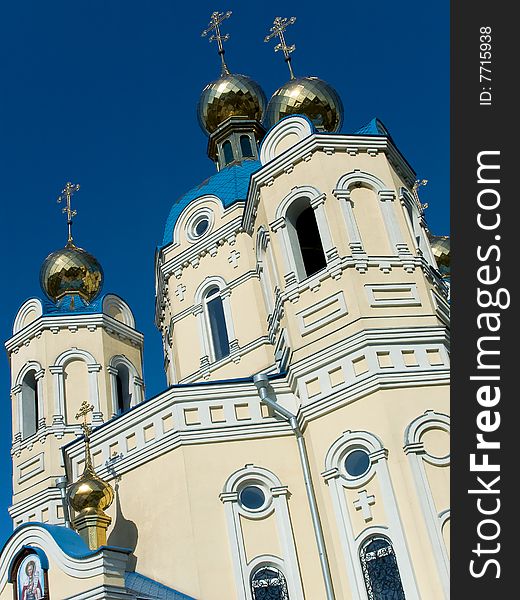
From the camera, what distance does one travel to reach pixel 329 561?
9.59 meters

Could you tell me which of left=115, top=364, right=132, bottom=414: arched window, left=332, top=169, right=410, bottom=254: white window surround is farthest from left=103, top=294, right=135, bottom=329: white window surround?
left=332, top=169, right=410, bottom=254: white window surround

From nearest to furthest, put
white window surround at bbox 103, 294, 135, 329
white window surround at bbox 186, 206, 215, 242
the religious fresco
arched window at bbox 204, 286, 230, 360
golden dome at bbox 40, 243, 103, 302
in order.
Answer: the religious fresco < arched window at bbox 204, 286, 230, 360 < white window surround at bbox 186, 206, 215, 242 < white window surround at bbox 103, 294, 135, 329 < golden dome at bbox 40, 243, 103, 302

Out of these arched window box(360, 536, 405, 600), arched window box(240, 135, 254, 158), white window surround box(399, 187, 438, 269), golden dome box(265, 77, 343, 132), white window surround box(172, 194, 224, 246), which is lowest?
arched window box(360, 536, 405, 600)

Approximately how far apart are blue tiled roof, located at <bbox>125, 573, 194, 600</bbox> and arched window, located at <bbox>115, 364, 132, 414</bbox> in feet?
20.8

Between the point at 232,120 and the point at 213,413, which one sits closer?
the point at 213,413

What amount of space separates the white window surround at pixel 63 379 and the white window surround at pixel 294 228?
18.4 ft

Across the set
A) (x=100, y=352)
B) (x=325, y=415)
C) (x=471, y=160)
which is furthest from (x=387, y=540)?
(x=100, y=352)

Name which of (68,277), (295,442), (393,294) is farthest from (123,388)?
(393,294)

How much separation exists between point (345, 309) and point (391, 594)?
A: 3.60 meters

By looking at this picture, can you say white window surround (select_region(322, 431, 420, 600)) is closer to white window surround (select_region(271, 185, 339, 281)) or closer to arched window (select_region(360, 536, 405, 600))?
arched window (select_region(360, 536, 405, 600))

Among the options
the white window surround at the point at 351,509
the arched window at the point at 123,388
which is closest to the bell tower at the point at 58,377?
the arched window at the point at 123,388

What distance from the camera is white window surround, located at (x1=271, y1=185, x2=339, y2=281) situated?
36.7 ft

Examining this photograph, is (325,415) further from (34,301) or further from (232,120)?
(232,120)

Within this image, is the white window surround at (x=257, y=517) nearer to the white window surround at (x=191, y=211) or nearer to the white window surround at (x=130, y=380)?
the white window surround at (x=130, y=380)
